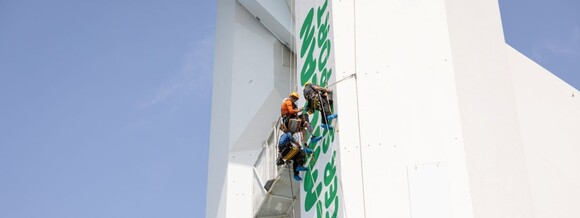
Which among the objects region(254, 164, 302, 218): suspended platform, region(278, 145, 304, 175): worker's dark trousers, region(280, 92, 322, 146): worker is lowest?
region(254, 164, 302, 218): suspended platform

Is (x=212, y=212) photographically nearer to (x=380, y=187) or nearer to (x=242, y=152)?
(x=242, y=152)

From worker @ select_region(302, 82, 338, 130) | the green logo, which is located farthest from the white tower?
worker @ select_region(302, 82, 338, 130)

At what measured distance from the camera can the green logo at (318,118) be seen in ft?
42.4

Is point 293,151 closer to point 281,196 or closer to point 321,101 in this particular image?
point 321,101

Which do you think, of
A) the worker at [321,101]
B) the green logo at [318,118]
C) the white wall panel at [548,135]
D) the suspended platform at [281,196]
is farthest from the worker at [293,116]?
the white wall panel at [548,135]

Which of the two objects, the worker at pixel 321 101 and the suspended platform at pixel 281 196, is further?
the suspended platform at pixel 281 196

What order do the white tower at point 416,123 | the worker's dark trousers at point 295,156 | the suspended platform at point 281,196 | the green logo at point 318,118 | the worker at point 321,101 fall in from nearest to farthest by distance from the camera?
the white tower at point 416,123 → the green logo at point 318,118 → the worker at point 321,101 → the worker's dark trousers at point 295,156 → the suspended platform at point 281,196

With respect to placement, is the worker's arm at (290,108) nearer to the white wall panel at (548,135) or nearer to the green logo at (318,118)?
the green logo at (318,118)

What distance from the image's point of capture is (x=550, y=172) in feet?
55.0

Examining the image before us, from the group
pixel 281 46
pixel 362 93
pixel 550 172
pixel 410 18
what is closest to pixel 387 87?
pixel 362 93

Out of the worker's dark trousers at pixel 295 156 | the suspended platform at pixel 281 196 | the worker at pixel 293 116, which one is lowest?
the suspended platform at pixel 281 196

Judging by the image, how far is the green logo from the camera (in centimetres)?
1294

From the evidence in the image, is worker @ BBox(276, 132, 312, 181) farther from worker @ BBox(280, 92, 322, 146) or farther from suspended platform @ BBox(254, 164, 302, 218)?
suspended platform @ BBox(254, 164, 302, 218)

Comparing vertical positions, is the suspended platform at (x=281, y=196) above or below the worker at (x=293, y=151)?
below
